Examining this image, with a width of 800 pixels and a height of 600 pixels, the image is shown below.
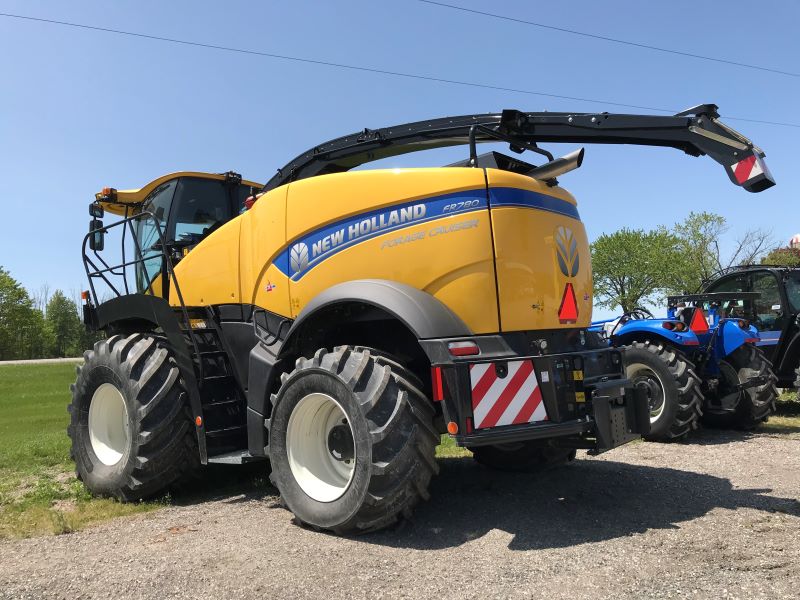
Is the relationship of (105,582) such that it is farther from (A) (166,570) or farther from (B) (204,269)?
(B) (204,269)

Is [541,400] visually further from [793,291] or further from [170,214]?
[793,291]

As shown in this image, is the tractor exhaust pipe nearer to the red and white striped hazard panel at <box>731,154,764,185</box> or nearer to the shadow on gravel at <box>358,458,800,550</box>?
the red and white striped hazard panel at <box>731,154,764,185</box>

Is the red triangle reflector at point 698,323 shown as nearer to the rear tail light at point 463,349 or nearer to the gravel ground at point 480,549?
the gravel ground at point 480,549

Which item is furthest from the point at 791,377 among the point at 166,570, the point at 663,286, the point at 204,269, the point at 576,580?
the point at 663,286

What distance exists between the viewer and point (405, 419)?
3850 millimetres

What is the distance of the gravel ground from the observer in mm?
3139

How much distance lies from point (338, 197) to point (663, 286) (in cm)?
4948

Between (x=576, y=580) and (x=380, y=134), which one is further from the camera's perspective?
(x=380, y=134)

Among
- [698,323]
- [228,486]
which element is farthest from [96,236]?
[698,323]

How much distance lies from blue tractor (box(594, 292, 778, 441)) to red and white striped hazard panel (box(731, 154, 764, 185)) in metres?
3.84

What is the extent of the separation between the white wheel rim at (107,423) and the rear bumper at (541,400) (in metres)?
3.69

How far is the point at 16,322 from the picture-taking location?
6253 centimetres

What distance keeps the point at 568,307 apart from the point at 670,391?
13.0 feet

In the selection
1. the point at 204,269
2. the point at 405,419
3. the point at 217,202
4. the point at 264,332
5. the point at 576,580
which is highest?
the point at 217,202
